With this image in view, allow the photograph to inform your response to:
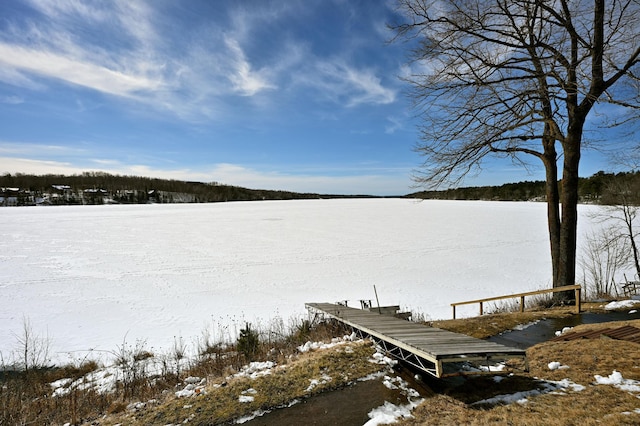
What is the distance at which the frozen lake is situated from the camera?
38.5ft

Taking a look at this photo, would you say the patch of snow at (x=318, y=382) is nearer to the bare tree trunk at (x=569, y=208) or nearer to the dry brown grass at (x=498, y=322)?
the dry brown grass at (x=498, y=322)

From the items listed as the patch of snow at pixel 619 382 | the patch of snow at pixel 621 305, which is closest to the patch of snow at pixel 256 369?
the patch of snow at pixel 619 382

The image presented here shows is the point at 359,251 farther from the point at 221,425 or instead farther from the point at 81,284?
the point at 221,425

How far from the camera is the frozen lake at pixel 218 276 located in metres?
11.7

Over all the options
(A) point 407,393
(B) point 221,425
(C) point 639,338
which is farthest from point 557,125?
(B) point 221,425

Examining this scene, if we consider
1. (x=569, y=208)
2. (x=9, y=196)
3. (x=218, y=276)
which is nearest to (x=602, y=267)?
(x=569, y=208)

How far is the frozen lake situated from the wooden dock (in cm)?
580

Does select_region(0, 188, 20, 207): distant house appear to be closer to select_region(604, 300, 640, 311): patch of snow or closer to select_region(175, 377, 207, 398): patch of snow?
select_region(175, 377, 207, 398): patch of snow

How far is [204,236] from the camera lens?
30.4 metres

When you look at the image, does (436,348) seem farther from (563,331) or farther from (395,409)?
(563,331)

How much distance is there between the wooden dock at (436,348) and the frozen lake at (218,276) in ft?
19.0

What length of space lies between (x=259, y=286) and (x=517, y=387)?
41.7 feet

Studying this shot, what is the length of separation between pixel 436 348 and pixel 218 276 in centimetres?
1490

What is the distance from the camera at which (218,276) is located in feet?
58.2
